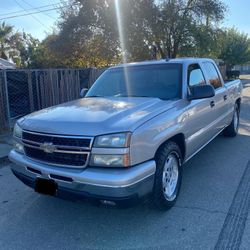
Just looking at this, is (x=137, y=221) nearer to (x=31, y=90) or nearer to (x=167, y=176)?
(x=167, y=176)

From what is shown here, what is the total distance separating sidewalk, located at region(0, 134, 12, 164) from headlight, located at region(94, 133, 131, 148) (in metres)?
3.64

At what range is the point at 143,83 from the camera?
4637mm

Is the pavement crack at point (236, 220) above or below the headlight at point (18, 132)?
below

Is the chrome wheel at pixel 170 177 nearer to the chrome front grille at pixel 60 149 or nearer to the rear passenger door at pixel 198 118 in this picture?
the rear passenger door at pixel 198 118

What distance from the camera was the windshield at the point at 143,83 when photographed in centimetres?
440

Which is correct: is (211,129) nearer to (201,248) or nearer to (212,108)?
(212,108)

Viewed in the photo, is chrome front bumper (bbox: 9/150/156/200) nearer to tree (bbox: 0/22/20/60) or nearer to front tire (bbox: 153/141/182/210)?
front tire (bbox: 153/141/182/210)

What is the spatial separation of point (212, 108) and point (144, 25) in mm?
18527

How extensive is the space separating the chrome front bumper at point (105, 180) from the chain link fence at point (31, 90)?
17.7ft

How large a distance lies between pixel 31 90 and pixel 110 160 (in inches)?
262

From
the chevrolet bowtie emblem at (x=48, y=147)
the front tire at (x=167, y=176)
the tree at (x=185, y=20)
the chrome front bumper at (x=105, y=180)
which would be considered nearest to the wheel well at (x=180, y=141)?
the front tire at (x=167, y=176)

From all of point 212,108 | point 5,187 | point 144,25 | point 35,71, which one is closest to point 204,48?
point 144,25

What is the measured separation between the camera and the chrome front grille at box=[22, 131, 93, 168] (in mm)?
3127

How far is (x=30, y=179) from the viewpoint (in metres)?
3.51
